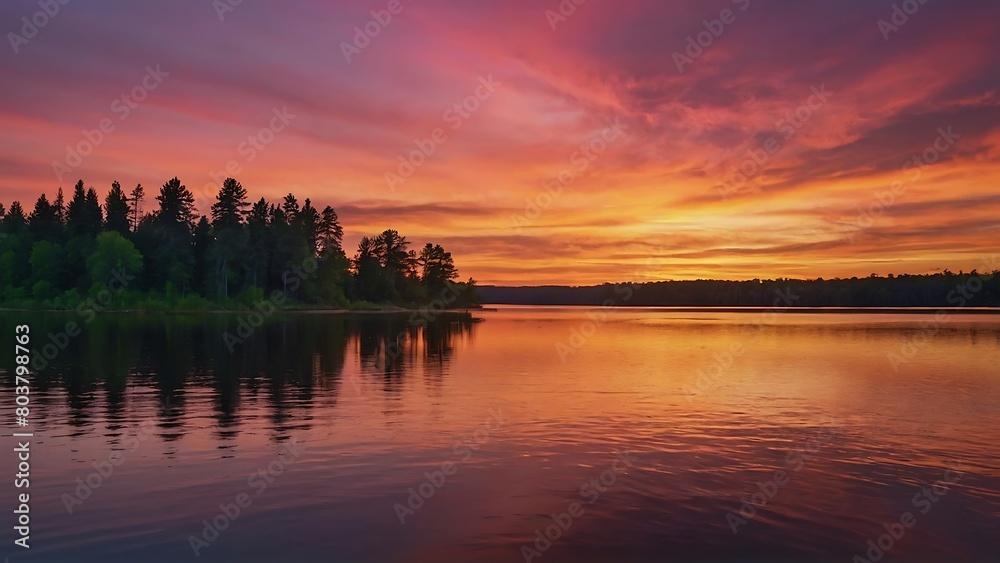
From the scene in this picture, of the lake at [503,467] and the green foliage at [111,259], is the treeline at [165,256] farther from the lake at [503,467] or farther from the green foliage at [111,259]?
the lake at [503,467]

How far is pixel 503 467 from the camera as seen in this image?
1834 centimetres

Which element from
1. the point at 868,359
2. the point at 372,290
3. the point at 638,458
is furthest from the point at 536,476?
the point at 372,290

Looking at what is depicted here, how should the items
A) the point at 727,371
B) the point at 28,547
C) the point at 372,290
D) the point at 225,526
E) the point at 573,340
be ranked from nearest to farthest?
the point at 28,547 → the point at 225,526 → the point at 727,371 → the point at 573,340 → the point at 372,290

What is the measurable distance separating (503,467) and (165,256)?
5703 inches

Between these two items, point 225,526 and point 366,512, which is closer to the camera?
point 225,526

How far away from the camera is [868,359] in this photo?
5041 centimetres

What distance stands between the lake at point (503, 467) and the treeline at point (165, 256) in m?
112

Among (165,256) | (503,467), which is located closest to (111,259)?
(165,256)

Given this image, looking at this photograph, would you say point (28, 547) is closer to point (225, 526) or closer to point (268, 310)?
point (225, 526)

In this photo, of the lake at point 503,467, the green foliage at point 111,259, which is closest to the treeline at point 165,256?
the green foliage at point 111,259

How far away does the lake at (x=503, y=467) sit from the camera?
1298 centimetres

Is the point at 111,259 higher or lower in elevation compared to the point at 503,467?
higher

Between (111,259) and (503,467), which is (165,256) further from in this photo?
(503,467)

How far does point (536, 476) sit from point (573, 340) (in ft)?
180
